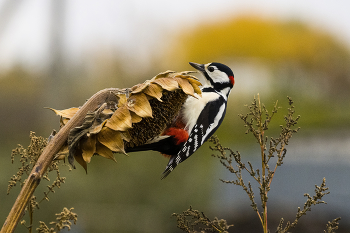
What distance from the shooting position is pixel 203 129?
2.23 ft

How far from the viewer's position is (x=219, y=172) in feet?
6.77

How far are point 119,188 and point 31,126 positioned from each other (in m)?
0.68

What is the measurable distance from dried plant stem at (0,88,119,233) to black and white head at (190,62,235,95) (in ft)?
1.45

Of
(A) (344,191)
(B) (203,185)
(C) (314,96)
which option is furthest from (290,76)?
(B) (203,185)

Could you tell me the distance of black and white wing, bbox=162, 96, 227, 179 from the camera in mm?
586

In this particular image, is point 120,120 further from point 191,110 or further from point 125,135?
point 191,110

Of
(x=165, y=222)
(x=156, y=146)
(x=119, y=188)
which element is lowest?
(x=165, y=222)

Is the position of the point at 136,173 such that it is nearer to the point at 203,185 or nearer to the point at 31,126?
the point at 203,185

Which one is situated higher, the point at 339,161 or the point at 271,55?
the point at 271,55

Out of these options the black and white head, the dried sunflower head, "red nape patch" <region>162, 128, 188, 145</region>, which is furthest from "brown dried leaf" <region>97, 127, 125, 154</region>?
the black and white head

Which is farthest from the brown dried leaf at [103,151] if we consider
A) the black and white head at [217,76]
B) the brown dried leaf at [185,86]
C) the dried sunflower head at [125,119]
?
the black and white head at [217,76]

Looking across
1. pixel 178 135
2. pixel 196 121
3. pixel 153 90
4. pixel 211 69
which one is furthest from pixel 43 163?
pixel 211 69

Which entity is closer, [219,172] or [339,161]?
[219,172]

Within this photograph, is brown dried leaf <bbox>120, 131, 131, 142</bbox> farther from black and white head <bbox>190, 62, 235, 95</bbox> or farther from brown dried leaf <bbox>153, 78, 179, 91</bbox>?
black and white head <bbox>190, 62, 235, 95</bbox>
